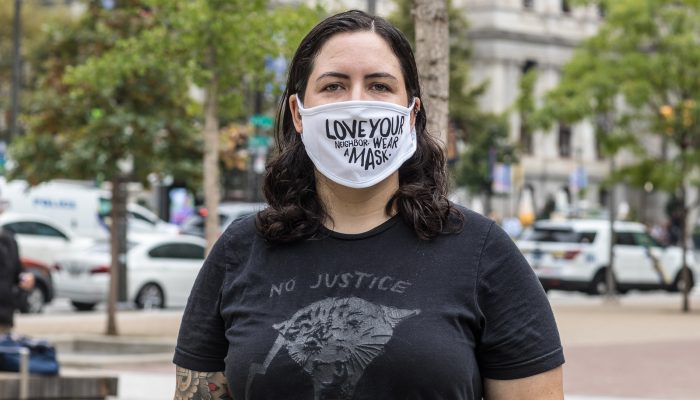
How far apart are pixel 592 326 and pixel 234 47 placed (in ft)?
28.1

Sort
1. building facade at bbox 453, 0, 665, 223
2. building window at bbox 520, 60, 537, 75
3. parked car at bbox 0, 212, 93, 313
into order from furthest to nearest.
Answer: building window at bbox 520, 60, 537, 75, building facade at bbox 453, 0, 665, 223, parked car at bbox 0, 212, 93, 313

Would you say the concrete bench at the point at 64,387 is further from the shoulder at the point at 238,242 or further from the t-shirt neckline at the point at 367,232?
the t-shirt neckline at the point at 367,232

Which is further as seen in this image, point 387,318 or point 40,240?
point 40,240

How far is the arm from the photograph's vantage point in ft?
9.82

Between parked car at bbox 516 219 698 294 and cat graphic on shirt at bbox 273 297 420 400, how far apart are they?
95.3 feet

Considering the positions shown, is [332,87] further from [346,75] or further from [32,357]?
[32,357]

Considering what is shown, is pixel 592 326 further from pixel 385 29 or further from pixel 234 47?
pixel 385 29

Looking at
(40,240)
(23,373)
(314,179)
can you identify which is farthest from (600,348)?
(314,179)

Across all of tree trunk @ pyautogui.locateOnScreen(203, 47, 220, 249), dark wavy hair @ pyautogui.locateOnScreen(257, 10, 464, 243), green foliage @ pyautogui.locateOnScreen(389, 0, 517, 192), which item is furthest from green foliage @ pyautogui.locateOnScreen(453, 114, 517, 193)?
dark wavy hair @ pyautogui.locateOnScreen(257, 10, 464, 243)

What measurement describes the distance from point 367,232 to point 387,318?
0.19 m

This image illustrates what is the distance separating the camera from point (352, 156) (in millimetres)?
3055

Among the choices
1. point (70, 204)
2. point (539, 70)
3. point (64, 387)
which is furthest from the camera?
point (539, 70)

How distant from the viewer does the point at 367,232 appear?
3049mm

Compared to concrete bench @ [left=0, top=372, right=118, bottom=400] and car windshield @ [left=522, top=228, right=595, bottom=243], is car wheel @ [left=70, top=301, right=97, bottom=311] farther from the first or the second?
concrete bench @ [left=0, top=372, right=118, bottom=400]
